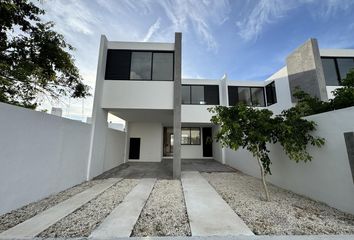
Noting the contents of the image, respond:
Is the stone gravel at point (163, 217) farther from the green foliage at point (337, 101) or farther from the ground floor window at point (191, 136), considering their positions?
the ground floor window at point (191, 136)

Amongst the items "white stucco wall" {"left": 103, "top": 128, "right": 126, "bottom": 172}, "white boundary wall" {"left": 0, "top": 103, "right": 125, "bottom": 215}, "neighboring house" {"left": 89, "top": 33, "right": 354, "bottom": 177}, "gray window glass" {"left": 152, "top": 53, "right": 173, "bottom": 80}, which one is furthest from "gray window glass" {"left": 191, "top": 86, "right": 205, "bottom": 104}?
"white boundary wall" {"left": 0, "top": 103, "right": 125, "bottom": 215}

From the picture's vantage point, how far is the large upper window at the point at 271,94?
35.4 feet

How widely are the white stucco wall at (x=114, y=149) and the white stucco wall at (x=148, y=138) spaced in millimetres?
1386

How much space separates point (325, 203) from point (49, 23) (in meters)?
10.0

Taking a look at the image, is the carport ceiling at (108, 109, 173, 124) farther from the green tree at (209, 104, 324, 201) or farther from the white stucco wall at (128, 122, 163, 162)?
the green tree at (209, 104, 324, 201)

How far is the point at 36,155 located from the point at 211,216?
4.29m

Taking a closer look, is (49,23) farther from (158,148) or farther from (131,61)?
(158,148)

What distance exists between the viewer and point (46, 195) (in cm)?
397

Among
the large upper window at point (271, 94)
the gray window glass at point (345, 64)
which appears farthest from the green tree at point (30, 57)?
the gray window glass at point (345, 64)

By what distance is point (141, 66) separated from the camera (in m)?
7.13

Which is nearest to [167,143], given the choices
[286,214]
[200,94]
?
[200,94]

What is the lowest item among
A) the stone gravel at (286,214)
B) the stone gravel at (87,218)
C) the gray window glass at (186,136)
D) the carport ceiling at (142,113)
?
the stone gravel at (87,218)

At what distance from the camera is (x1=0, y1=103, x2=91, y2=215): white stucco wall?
9.84 feet

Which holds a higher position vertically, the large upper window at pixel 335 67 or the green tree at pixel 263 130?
the large upper window at pixel 335 67
